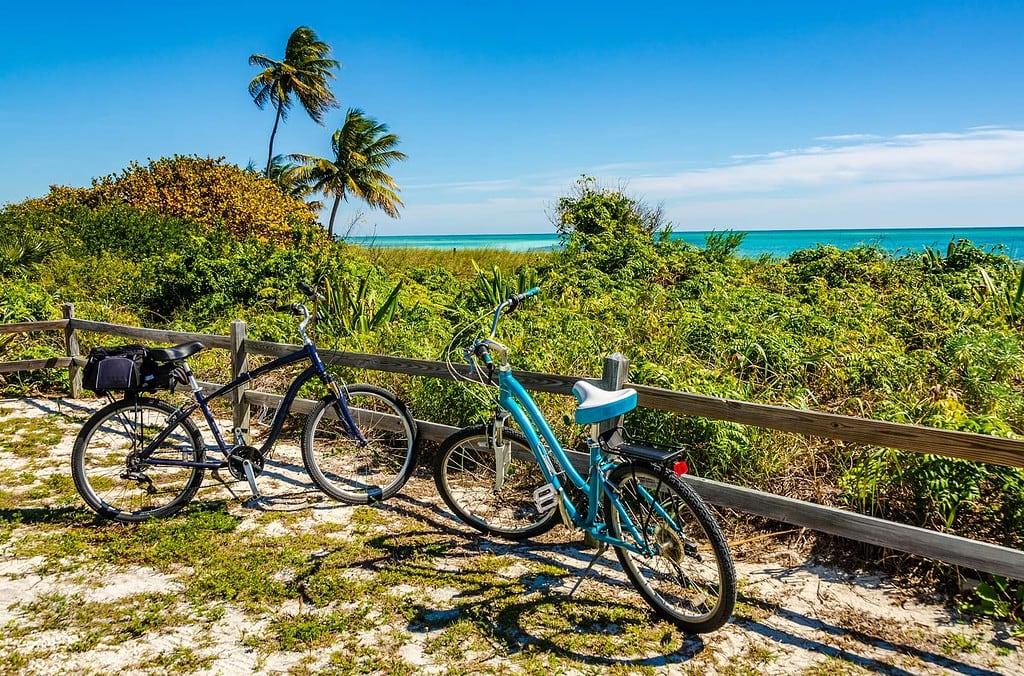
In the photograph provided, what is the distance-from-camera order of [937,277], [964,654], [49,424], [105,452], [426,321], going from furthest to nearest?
1. [937,277]
2. [426,321]
3. [49,424]
4. [105,452]
5. [964,654]

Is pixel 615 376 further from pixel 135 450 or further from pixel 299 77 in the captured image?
pixel 299 77

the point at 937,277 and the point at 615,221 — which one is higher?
the point at 615,221

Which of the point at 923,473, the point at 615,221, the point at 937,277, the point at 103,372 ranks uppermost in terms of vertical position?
the point at 615,221

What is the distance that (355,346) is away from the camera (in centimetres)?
694

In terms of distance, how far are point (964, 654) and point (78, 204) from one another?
20873 mm

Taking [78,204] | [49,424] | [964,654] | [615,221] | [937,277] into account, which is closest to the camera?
[964,654]

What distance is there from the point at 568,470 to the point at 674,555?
722mm

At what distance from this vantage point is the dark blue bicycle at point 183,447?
14.5 feet

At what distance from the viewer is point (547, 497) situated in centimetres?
373

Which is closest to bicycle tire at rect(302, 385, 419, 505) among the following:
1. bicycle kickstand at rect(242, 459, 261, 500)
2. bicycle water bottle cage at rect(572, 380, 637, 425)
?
bicycle kickstand at rect(242, 459, 261, 500)

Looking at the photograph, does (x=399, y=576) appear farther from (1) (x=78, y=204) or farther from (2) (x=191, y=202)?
(1) (x=78, y=204)

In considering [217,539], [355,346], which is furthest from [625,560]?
[355,346]

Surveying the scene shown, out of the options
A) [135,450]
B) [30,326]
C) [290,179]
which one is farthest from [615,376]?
[290,179]

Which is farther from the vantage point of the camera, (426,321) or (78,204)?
(78,204)
